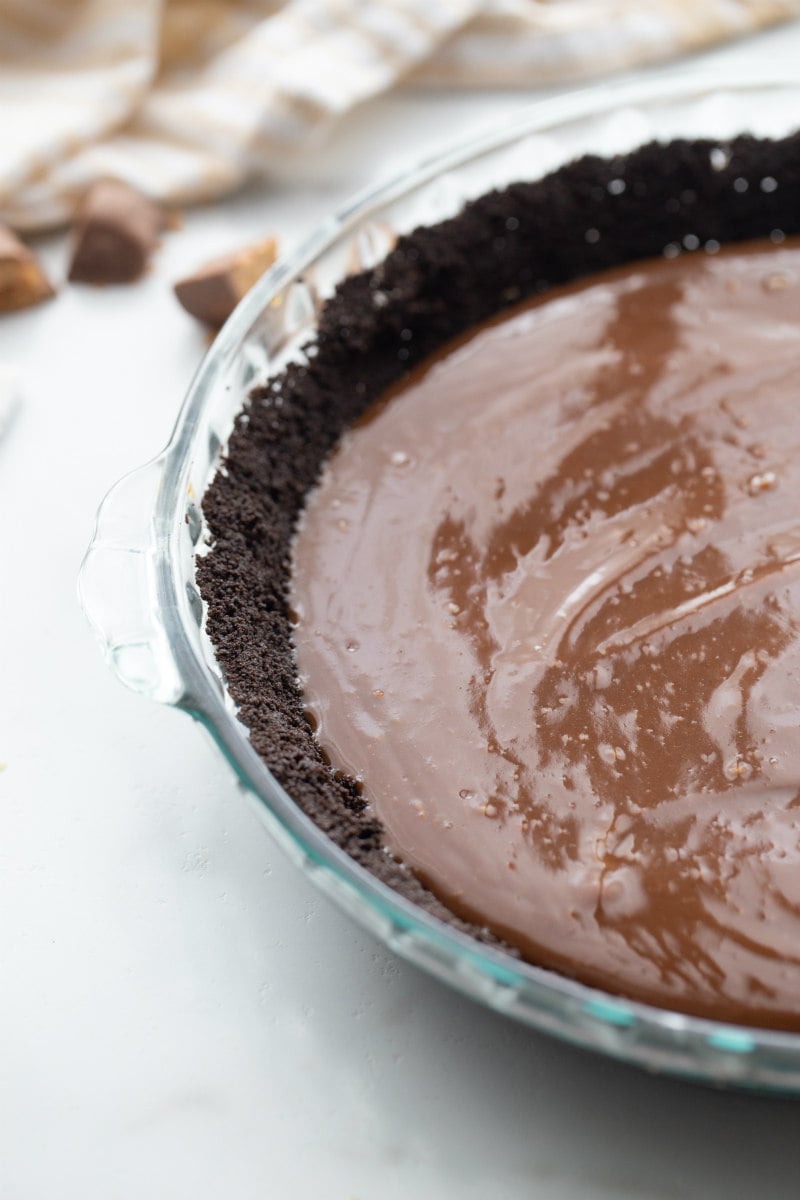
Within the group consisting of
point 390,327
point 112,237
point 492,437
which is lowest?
point 492,437

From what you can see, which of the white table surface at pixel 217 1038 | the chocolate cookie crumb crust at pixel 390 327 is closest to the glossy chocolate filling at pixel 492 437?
the chocolate cookie crumb crust at pixel 390 327

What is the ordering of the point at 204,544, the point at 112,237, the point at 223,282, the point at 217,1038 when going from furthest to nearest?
the point at 112,237, the point at 223,282, the point at 204,544, the point at 217,1038

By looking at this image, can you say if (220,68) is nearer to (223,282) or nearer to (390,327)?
(223,282)

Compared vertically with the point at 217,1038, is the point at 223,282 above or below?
above

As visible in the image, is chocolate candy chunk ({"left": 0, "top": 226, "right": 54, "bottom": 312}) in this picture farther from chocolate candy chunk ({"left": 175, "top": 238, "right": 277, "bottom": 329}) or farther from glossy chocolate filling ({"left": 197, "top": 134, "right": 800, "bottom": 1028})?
glossy chocolate filling ({"left": 197, "top": 134, "right": 800, "bottom": 1028})

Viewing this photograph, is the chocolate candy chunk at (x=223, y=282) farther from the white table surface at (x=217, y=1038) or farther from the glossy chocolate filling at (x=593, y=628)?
the white table surface at (x=217, y=1038)

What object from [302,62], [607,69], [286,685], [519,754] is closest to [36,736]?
[286,685]

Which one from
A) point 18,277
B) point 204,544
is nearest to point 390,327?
point 204,544
